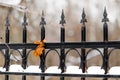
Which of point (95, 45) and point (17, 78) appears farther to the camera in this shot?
point (17, 78)

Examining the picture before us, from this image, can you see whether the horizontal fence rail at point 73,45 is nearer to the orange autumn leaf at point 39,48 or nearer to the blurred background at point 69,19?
the orange autumn leaf at point 39,48

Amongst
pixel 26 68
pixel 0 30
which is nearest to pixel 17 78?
pixel 0 30

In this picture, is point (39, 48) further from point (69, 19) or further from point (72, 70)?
point (69, 19)

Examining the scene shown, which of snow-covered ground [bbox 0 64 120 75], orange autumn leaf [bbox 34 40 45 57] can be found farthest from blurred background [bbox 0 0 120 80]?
orange autumn leaf [bbox 34 40 45 57]

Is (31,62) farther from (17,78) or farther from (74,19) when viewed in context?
(74,19)

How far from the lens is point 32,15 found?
424 centimetres

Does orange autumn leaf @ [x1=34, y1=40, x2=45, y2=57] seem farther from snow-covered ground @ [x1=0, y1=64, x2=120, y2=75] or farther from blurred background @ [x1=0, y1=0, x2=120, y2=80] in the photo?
blurred background @ [x1=0, y1=0, x2=120, y2=80]

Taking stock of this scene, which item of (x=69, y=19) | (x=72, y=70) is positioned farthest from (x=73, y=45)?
(x=69, y=19)

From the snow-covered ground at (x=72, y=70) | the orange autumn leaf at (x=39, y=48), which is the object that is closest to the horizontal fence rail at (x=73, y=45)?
the orange autumn leaf at (x=39, y=48)

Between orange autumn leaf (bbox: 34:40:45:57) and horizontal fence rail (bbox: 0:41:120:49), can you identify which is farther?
orange autumn leaf (bbox: 34:40:45:57)

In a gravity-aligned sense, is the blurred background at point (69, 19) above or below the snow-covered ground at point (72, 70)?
above

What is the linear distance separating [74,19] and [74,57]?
0.55 metres

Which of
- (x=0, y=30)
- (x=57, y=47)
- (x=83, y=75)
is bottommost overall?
(x=83, y=75)

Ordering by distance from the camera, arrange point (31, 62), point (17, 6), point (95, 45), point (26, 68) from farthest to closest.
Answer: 1. point (31, 62)
2. point (17, 6)
3. point (26, 68)
4. point (95, 45)
